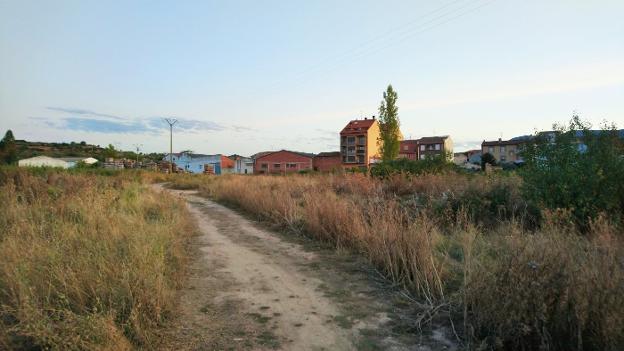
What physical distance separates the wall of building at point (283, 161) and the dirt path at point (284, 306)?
231ft

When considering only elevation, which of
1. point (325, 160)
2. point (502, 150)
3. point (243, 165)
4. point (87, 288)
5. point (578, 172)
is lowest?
point (87, 288)

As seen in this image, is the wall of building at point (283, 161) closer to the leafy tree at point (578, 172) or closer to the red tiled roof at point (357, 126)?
the red tiled roof at point (357, 126)

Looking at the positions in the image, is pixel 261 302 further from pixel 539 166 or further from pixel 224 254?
pixel 539 166

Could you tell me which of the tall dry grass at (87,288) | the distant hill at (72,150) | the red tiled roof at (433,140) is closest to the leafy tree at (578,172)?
the tall dry grass at (87,288)

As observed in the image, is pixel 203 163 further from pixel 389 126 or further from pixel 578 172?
pixel 578 172

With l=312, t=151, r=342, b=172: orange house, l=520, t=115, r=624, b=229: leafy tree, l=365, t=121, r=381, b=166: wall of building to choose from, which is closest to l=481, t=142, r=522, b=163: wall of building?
l=365, t=121, r=381, b=166: wall of building

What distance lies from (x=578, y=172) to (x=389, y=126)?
147ft

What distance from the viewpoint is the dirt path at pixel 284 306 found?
10.8 feet

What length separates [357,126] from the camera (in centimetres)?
7812

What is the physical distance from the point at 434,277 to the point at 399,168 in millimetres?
15394

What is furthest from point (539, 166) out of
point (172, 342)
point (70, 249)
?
point (70, 249)

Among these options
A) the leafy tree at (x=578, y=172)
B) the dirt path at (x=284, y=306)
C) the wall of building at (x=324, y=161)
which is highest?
the wall of building at (x=324, y=161)

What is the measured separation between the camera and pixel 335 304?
4.17m

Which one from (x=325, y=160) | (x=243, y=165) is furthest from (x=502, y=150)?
(x=243, y=165)
